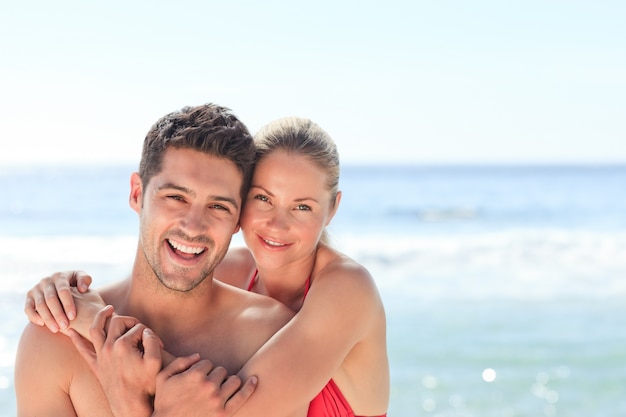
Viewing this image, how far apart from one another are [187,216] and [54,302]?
1.90 ft

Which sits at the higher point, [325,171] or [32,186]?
[325,171]

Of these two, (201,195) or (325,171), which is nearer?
(201,195)

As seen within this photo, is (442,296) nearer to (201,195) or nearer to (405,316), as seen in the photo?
(405,316)

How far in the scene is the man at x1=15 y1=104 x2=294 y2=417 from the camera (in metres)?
2.73

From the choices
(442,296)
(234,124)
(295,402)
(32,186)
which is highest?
(234,124)

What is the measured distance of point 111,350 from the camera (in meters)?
2.54

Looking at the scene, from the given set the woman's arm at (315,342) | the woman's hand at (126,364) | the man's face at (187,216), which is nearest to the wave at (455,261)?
the woman's arm at (315,342)

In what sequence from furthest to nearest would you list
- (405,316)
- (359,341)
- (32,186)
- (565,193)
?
(32,186) → (565,193) → (405,316) → (359,341)

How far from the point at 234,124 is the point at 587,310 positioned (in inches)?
343

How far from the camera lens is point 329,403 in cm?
309

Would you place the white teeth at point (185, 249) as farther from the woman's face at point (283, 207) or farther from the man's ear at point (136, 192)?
the woman's face at point (283, 207)

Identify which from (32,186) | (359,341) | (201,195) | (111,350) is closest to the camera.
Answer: (111,350)

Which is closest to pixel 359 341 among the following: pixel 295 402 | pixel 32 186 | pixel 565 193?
pixel 295 402

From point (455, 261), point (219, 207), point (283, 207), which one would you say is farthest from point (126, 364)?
point (455, 261)
